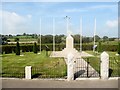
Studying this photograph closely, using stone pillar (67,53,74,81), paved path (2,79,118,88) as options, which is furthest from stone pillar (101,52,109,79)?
stone pillar (67,53,74,81)

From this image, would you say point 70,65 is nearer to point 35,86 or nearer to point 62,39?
point 35,86

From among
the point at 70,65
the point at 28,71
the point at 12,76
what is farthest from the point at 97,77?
the point at 12,76

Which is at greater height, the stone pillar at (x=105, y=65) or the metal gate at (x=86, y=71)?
the stone pillar at (x=105, y=65)

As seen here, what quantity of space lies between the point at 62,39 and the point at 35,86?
128 feet

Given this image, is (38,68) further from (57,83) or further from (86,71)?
(57,83)

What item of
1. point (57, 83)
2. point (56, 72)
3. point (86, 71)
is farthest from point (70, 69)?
point (86, 71)

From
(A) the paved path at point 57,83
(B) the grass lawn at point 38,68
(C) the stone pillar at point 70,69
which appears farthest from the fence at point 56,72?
(A) the paved path at point 57,83

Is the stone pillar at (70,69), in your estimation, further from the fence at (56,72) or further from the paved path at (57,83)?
the fence at (56,72)

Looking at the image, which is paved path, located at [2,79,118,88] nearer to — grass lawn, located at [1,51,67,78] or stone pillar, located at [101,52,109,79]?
stone pillar, located at [101,52,109,79]

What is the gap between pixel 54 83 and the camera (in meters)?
10.3

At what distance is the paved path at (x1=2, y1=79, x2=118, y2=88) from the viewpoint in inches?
379

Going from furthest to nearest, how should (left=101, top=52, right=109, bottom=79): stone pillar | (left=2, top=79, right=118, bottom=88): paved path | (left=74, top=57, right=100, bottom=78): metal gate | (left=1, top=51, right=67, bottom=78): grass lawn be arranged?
(left=1, top=51, right=67, bottom=78): grass lawn
(left=74, top=57, right=100, bottom=78): metal gate
(left=101, top=52, right=109, bottom=79): stone pillar
(left=2, top=79, right=118, bottom=88): paved path

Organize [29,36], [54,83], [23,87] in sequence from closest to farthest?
[23,87] < [54,83] < [29,36]

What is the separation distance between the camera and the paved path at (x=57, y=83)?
379 inches
